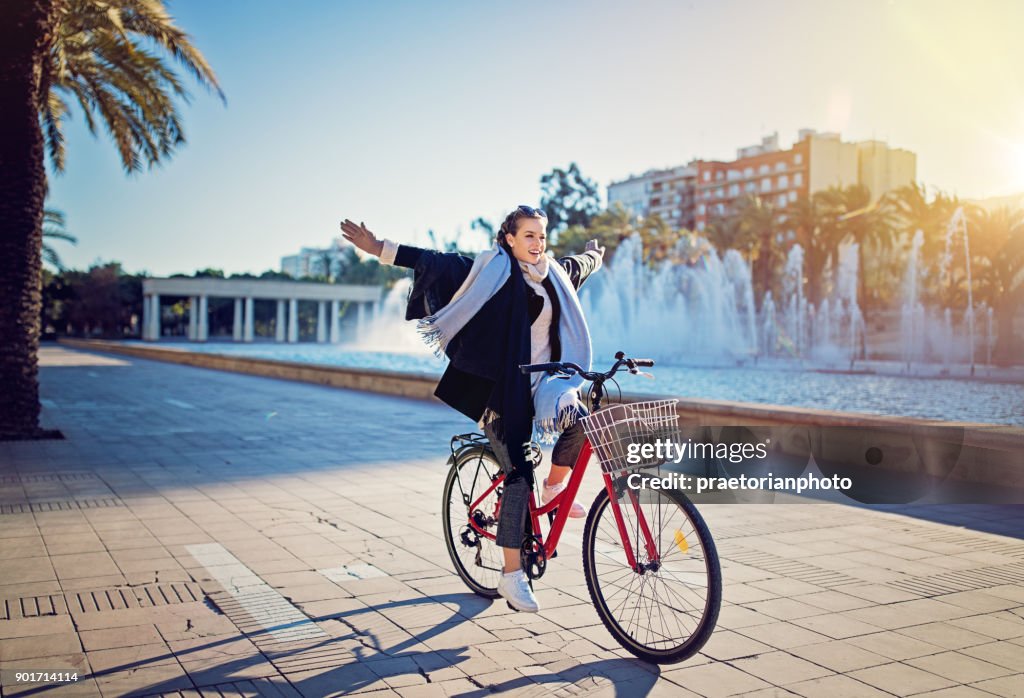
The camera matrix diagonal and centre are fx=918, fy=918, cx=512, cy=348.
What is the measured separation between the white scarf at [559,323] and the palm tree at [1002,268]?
Result: 44.9 m

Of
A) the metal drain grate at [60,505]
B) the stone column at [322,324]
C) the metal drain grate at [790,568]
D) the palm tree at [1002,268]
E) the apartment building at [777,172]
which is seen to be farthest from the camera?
the apartment building at [777,172]

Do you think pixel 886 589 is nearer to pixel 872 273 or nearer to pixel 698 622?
pixel 698 622

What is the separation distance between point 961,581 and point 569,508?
2349 mm

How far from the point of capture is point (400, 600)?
4520 millimetres

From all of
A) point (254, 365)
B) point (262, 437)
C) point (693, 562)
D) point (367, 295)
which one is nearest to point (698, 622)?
point (693, 562)

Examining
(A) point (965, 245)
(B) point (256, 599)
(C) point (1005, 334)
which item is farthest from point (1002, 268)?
(B) point (256, 599)

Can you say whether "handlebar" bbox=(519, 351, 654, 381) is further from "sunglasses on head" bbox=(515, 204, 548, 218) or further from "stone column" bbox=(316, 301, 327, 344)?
"stone column" bbox=(316, 301, 327, 344)

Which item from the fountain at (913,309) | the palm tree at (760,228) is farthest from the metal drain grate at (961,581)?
the palm tree at (760,228)

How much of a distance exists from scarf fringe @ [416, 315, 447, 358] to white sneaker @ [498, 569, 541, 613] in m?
1.04

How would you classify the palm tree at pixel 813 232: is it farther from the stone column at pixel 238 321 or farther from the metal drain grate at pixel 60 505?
the stone column at pixel 238 321

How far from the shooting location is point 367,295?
9606 cm

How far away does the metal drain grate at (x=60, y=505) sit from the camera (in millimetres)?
6543

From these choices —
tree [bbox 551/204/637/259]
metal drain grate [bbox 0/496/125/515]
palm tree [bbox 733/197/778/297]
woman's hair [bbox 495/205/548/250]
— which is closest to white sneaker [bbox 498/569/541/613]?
woman's hair [bbox 495/205/548/250]

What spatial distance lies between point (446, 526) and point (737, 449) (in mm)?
5448
